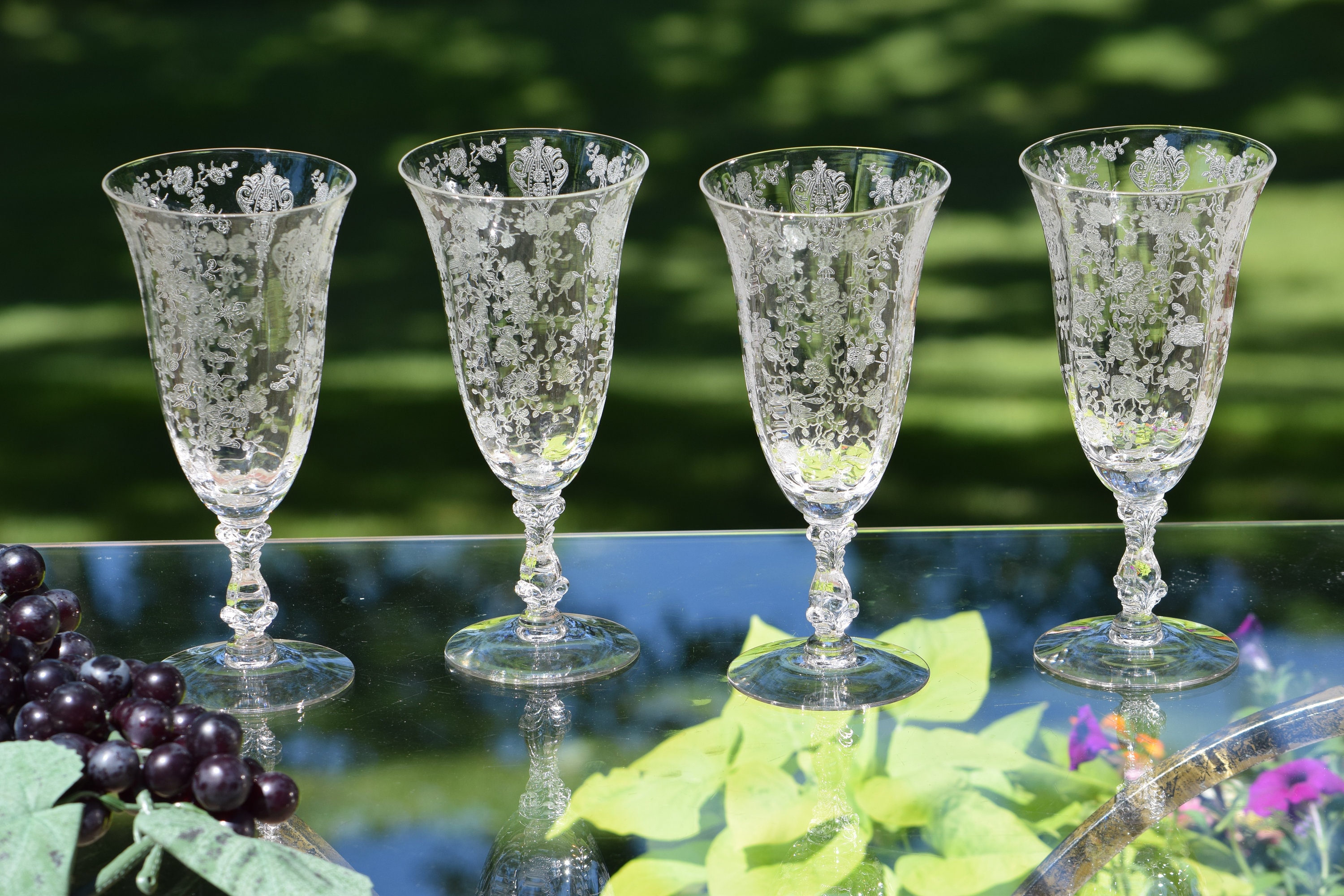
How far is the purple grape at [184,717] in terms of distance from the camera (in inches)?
35.9

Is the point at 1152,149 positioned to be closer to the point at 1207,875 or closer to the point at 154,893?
the point at 1207,875

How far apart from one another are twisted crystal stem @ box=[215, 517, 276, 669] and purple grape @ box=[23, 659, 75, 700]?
0.77 ft

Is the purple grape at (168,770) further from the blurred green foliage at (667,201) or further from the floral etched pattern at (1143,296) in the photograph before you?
the blurred green foliage at (667,201)

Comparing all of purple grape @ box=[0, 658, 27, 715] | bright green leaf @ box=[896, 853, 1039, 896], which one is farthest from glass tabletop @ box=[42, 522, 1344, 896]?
purple grape @ box=[0, 658, 27, 715]

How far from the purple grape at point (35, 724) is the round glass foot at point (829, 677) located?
18.7 inches

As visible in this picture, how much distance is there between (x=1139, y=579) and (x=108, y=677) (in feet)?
2.44

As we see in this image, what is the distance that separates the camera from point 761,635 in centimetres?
125

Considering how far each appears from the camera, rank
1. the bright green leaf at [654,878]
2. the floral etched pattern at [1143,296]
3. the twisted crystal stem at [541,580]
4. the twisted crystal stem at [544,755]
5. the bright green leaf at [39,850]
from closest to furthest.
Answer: the bright green leaf at [39,850], the bright green leaf at [654,878], the twisted crystal stem at [544,755], the floral etched pattern at [1143,296], the twisted crystal stem at [541,580]

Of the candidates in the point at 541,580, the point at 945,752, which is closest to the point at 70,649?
the point at 541,580

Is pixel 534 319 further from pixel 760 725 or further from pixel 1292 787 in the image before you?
pixel 1292 787

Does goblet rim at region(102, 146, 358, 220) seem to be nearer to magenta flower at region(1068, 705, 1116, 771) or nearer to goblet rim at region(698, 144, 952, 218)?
goblet rim at region(698, 144, 952, 218)

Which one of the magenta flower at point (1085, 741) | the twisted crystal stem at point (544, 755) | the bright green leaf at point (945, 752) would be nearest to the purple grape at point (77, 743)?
the twisted crystal stem at point (544, 755)

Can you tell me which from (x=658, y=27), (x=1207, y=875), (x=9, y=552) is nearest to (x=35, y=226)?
(x=658, y=27)

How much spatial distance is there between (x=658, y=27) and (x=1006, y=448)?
3.26 ft
